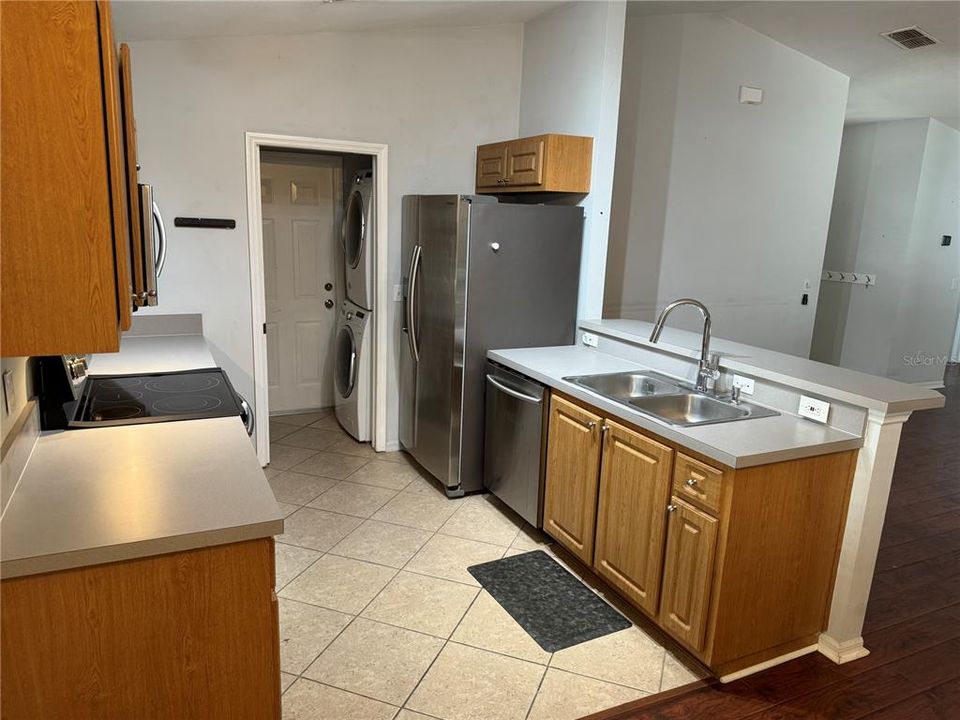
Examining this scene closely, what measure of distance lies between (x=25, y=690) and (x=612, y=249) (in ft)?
13.3

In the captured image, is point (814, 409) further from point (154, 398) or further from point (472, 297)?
point (154, 398)

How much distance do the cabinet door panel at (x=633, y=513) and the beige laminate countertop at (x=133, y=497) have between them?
141cm

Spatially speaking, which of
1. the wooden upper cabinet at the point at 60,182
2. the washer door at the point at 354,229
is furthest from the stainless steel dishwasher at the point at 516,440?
the wooden upper cabinet at the point at 60,182

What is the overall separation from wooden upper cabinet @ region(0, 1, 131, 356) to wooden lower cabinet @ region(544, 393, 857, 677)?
1826 millimetres

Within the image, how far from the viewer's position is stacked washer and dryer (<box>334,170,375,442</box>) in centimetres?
430

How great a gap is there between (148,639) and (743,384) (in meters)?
2.28

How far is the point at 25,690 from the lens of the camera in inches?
53.4

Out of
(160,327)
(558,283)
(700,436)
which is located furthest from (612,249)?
(160,327)

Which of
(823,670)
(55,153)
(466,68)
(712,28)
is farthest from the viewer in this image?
(712,28)

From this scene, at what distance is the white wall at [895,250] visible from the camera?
6.24 metres

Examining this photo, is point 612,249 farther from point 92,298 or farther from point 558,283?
point 92,298

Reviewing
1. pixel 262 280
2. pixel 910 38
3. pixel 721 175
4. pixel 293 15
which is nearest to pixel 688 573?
pixel 262 280

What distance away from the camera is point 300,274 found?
505cm

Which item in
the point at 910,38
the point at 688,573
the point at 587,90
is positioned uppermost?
the point at 910,38
